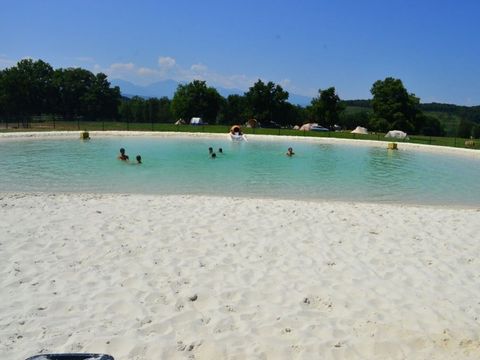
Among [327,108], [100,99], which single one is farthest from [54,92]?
[327,108]

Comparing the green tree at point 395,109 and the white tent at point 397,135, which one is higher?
the green tree at point 395,109

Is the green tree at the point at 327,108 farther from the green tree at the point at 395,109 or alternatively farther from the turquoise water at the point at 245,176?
the turquoise water at the point at 245,176

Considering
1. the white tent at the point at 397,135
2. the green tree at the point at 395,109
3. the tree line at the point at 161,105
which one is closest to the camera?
the white tent at the point at 397,135

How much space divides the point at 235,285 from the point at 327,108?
6710 cm

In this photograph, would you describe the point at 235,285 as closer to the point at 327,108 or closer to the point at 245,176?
the point at 245,176

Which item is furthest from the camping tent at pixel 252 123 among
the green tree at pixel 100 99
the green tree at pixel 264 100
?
the green tree at pixel 100 99

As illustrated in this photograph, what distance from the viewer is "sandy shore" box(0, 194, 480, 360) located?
4473mm

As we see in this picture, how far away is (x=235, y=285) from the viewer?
591 centimetres

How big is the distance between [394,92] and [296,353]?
61469 millimetres

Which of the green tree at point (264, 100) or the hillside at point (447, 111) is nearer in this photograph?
the green tree at point (264, 100)

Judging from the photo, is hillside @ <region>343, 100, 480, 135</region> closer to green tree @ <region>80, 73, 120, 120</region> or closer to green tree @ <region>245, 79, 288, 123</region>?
green tree @ <region>245, 79, 288, 123</region>

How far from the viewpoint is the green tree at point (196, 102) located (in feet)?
241

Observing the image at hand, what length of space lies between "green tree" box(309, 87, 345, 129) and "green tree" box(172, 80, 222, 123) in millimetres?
18296

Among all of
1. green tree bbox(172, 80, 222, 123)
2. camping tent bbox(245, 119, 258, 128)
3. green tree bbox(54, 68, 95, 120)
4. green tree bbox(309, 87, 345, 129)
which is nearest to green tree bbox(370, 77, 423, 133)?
green tree bbox(309, 87, 345, 129)
